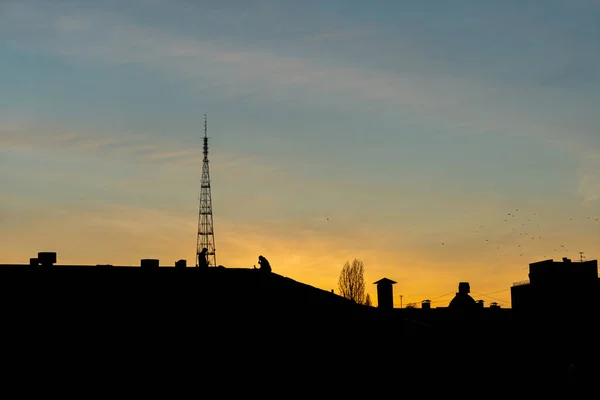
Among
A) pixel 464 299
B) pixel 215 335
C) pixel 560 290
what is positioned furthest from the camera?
pixel 560 290

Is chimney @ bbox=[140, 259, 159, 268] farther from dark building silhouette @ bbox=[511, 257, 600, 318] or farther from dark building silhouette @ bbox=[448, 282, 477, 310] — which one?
dark building silhouette @ bbox=[511, 257, 600, 318]

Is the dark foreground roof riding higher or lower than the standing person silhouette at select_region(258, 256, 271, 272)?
lower

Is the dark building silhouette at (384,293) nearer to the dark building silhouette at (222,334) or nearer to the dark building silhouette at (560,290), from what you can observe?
the dark building silhouette at (222,334)

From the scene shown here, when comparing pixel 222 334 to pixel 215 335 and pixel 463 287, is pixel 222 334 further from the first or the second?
pixel 463 287

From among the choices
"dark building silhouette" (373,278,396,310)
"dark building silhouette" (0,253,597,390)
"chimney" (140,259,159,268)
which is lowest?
"dark building silhouette" (0,253,597,390)

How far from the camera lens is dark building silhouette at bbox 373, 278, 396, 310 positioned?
5384 cm

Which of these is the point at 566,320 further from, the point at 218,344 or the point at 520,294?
the point at 218,344

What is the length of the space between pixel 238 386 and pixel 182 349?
9.68ft

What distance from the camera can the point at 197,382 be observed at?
129ft

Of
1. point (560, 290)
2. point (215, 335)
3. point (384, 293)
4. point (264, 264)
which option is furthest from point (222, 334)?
point (560, 290)

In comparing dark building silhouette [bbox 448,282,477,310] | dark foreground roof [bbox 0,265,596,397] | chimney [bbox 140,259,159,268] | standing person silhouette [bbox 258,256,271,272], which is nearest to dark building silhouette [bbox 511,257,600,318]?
dark building silhouette [bbox 448,282,477,310]

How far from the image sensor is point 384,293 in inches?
2121

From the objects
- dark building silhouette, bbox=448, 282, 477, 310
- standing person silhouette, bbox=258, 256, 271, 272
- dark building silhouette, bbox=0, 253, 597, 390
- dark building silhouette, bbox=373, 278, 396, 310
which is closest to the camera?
dark building silhouette, bbox=0, 253, 597, 390

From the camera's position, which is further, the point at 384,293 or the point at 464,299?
the point at 384,293
